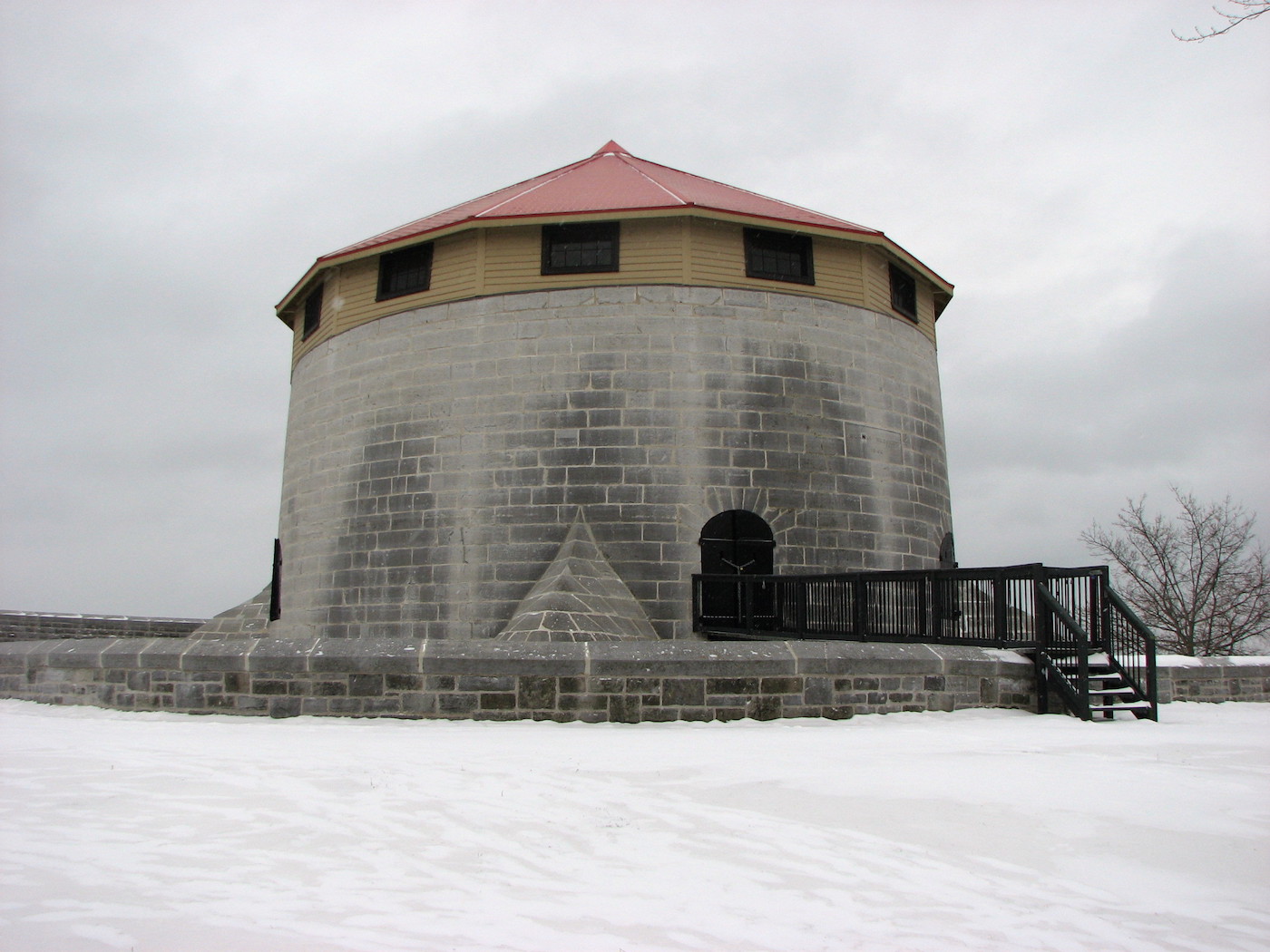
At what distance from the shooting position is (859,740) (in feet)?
25.1

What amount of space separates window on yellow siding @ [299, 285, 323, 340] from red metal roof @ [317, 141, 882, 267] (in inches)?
53.8

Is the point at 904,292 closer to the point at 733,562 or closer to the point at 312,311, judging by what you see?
the point at 733,562

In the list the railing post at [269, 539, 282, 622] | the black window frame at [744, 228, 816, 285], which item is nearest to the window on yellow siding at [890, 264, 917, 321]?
the black window frame at [744, 228, 816, 285]

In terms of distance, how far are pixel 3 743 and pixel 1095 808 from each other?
23.4ft

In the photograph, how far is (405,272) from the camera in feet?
52.2

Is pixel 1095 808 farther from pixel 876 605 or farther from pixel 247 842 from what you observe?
pixel 876 605

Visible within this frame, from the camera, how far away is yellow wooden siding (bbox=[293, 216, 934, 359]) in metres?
14.7

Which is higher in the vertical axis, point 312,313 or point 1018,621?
point 312,313

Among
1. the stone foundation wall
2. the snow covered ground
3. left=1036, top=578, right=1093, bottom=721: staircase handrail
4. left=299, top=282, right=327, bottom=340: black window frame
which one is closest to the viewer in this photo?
the snow covered ground

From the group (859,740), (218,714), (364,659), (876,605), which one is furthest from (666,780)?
(876,605)

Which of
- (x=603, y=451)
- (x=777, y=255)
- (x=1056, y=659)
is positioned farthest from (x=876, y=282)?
(x=1056, y=659)

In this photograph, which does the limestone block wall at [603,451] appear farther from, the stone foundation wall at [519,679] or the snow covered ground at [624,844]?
the snow covered ground at [624,844]

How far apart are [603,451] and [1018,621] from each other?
5886 mm

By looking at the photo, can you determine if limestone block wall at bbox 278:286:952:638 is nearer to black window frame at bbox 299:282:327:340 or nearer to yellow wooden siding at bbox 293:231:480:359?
yellow wooden siding at bbox 293:231:480:359
